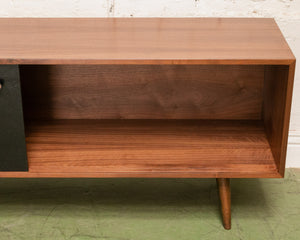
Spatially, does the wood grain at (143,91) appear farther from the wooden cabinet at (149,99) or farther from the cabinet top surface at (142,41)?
the cabinet top surface at (142,41)

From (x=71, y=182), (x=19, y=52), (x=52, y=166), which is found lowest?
(x=71, y=182)

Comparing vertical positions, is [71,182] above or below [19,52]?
below

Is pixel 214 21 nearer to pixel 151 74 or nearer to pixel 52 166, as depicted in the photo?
pixel 151 74

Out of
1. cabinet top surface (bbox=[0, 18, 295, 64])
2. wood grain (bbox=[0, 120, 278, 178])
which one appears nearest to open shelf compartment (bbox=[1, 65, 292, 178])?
wood grain (bbox=[0, 120, 278, 178])

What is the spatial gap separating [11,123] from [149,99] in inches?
16.8

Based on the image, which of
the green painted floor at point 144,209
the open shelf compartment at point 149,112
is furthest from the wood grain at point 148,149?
the green painted floor at point 144,209

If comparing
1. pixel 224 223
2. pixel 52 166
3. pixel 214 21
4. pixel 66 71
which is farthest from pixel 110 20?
pixel 224 223

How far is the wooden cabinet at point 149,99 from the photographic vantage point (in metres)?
1.06

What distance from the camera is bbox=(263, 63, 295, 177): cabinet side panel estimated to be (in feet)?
3.42

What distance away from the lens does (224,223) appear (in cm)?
129
